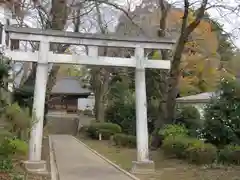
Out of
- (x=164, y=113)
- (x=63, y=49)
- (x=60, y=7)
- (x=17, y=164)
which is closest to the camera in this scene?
(x=17, y=164)

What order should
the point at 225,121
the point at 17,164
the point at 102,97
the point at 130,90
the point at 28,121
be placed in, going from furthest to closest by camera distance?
1. the point at 102,97
2. the point at 130,90
3. the point at 225,121
4. the point at 17,164
5. the point at 28,121

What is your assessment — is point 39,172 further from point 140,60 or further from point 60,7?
point 60,7

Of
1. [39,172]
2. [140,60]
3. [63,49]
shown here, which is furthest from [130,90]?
[39,172]

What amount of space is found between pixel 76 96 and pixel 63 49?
36422 millimetres

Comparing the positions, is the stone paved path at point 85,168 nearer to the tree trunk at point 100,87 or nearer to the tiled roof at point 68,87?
the tree trunk at point 100,87

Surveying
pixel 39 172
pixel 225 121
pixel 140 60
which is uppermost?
pixel 140 60

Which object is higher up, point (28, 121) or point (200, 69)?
point (200, 69)

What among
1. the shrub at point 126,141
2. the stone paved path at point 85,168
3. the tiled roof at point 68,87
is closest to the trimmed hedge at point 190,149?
the stone paved path at point 85,168

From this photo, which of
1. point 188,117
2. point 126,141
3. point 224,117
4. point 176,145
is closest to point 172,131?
point 176,145

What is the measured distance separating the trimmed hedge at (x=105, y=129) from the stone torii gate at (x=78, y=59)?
15428 millimetres

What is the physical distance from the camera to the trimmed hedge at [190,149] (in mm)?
14242

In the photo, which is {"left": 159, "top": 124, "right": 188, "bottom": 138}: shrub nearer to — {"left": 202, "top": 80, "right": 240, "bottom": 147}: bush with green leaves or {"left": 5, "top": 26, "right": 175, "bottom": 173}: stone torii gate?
{"left": 202, "top": 80, "right": 240, "bottom": 147}: bush with green leaves

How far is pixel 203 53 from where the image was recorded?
3494 centimetres

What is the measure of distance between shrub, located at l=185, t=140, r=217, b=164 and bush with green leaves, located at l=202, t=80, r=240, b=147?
1591 mm
